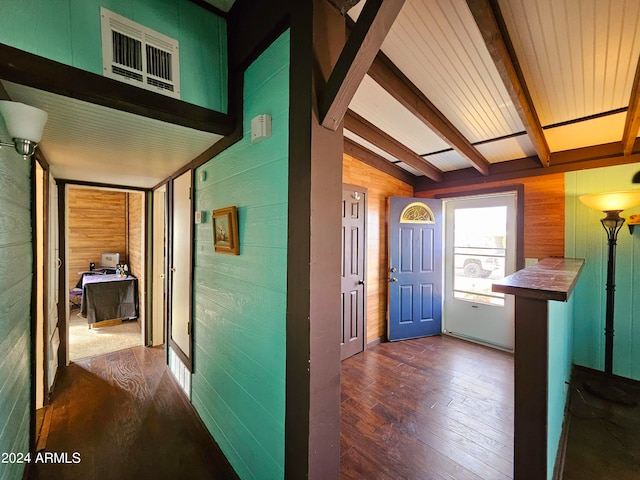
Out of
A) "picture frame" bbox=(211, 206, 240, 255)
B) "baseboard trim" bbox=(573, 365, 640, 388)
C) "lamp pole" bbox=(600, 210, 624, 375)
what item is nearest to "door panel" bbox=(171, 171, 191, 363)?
"picture frame" bbox=(211, 206, 240, 255)

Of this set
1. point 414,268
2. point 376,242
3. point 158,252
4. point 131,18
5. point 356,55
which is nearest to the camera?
point 356,55

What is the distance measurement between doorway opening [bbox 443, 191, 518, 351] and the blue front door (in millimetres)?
189

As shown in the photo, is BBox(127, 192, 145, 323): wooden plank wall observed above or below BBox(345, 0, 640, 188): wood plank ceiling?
below

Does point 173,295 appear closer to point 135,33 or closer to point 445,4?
point 135,33

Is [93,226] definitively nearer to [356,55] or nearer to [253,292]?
[253,292]

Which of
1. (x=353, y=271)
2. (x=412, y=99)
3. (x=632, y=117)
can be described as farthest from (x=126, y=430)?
(x=632, y=117)

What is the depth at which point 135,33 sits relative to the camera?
1.33 meters

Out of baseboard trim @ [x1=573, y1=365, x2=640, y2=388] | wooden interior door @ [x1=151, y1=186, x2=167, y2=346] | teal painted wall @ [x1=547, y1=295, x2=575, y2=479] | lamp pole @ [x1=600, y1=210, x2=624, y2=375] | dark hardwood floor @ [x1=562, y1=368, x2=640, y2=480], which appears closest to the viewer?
teal painted wall @ [x1=547, y1=295, x2=575, y2=479]

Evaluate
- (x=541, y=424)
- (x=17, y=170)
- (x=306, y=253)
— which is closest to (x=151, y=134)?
(x=17, y=170)

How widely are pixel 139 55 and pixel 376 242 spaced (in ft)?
10.0

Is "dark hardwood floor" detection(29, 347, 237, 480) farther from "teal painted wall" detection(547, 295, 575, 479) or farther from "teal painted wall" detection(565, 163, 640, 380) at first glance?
"teal painted wall" detection(565, 163, 640, 380)

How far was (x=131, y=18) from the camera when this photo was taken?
132 centimetres

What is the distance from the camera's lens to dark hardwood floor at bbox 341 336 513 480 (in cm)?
174

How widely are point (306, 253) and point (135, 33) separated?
1372 mm
